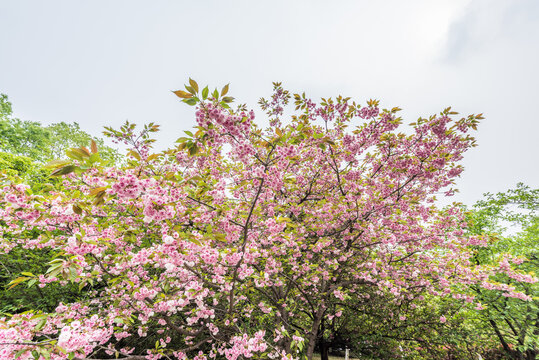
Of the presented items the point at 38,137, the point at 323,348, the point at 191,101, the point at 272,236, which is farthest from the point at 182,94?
the point at 38,137

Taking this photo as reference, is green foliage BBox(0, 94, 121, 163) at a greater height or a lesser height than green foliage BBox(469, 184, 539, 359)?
greater

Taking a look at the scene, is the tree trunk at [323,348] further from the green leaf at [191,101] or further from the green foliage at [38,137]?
the green foliage at [38,137]

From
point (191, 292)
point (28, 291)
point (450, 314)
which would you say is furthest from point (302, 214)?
point (28, 291)

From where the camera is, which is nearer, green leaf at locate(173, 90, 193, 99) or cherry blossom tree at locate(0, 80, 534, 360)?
green leaf at locate(173, 90, 193, 99)

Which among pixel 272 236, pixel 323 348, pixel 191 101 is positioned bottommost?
pixel 323 348

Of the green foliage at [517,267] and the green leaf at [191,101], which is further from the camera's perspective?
the green foliage at [517,267]

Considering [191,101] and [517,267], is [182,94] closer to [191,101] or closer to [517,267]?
[191,101]

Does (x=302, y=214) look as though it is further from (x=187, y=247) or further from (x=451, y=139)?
(x=451, y=139)

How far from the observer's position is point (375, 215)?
601cm

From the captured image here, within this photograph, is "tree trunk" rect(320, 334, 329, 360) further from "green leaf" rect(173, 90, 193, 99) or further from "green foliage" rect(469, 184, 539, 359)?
"green leaf" rect(173, 90, 193, 99)

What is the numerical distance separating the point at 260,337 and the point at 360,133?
18.0ft

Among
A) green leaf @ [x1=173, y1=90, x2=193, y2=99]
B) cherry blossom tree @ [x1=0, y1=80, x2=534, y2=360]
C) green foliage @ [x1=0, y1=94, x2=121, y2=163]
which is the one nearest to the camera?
green leaf @ [x1=173, y1=90, x2=193, y2=99]

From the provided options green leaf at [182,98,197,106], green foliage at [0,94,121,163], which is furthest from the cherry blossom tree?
green foliage at [0,94,121,163]

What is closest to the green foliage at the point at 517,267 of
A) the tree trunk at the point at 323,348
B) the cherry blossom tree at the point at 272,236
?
the cherry blossom tree at the point at 272,236
